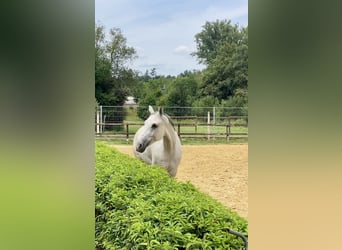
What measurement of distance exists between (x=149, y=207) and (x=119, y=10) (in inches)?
45.4

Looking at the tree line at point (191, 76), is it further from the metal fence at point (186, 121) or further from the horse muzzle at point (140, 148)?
the horse muzzle at point (140, 148)

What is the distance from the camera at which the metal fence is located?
1901 millimetres

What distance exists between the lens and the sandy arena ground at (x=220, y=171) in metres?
1.97

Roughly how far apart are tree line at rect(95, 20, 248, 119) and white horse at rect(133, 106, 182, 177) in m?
0.08

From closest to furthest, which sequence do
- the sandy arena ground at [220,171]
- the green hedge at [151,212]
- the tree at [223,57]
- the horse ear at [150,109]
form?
the green hedge at [151,212] → the tree at [223,57] → the sandy arena ground at [220,171] → the horse ear at [150,109]

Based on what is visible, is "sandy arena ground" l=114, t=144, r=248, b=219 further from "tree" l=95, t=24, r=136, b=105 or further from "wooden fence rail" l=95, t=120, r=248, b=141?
"tree" l=95, t=24, r=136, b=105

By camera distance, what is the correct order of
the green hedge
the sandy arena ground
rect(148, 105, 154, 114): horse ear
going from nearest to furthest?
the green hedge < the sandy arena ground < rect(148, 105, 154, 114): horse ear

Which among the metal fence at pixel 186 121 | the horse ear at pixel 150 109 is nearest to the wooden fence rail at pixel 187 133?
the metal fence at pixel 186 121

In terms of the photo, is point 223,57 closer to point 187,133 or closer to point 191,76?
point 191,76

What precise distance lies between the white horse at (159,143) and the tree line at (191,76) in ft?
0.27

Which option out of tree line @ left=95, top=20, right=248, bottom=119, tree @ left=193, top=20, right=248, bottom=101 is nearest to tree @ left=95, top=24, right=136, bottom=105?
tree line @ left=95, top=20, right=248, bottom=119

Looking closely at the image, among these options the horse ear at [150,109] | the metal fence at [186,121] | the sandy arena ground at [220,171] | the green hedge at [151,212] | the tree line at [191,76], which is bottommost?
the green hedge at [151,212]
